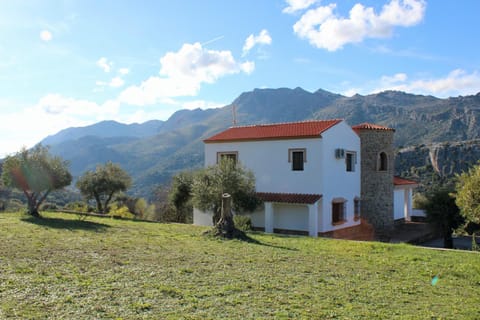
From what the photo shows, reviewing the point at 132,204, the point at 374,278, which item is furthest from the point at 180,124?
the point at 374,278

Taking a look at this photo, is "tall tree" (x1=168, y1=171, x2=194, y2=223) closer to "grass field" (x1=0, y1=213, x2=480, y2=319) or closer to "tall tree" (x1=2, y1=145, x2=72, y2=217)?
"tall tree" (x1=2, y1=145, x2=72, y2=217)

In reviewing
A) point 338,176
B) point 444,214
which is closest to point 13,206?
point 338,176

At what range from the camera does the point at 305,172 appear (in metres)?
20.9

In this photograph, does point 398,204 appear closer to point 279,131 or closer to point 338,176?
point 338,176

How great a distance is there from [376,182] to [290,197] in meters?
6.22

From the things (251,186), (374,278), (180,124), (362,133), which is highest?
(180,124)

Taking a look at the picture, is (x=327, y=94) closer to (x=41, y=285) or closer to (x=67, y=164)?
(x=67, y=164)

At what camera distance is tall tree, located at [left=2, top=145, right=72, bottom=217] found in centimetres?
1980

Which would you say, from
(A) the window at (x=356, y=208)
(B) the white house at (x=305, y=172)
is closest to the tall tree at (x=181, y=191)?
(B) the white house at (x=305, y=172)

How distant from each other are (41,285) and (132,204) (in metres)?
30.2

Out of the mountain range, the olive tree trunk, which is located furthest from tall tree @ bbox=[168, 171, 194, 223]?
the mountain range

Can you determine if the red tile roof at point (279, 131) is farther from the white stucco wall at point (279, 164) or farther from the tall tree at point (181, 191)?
the tall tree at point (181, 191)

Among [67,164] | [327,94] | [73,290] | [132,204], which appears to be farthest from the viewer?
[327,94]

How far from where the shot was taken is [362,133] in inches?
949
